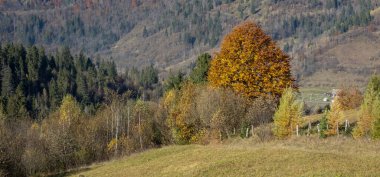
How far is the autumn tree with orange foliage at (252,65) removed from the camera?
68.8 meters

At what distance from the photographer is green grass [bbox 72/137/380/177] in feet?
135

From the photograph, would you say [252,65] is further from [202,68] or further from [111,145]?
[111,145]

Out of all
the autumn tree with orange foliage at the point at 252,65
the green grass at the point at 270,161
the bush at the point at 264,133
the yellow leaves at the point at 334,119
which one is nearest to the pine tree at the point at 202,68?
the autumn tree with orange foliage at the point at 252,65

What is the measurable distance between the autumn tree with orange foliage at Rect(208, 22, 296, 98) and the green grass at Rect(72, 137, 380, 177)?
10118mm

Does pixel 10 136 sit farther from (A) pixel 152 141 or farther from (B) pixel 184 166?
(B) pixel 184 166

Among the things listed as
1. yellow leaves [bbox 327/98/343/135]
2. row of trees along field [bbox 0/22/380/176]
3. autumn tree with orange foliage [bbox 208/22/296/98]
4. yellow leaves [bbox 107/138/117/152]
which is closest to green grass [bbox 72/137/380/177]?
yellow leaves [bbox 327/98/343/135]

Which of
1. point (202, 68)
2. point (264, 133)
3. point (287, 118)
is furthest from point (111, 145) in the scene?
point (287, 118)

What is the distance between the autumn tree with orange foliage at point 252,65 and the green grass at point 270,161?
10.1m

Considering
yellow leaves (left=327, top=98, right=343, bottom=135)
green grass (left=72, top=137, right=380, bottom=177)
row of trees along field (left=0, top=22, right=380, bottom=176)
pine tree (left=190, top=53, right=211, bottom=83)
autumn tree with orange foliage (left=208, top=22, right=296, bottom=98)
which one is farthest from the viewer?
pine tree (left=190, top=53, right=211, bottom=83)

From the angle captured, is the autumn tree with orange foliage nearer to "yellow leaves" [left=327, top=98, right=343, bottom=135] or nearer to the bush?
the bush

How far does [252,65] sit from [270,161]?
83.3 ft

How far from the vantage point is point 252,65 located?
6919cm

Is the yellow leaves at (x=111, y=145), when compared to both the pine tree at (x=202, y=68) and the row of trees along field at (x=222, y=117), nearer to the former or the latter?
the row of trees along field at (x=222, y=117)

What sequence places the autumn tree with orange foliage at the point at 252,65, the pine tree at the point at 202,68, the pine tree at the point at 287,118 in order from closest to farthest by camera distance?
the pine tree at the point at 287,118
the autumn tree with orange foliage at the point at 252,65
the pine tree at the point at 202,68
